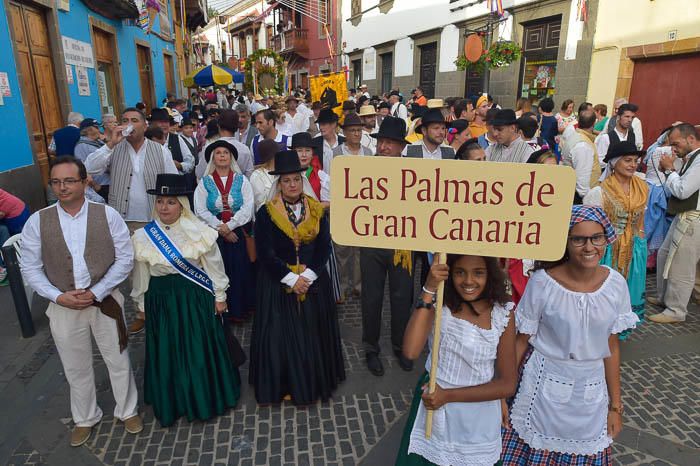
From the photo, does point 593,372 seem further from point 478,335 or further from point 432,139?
point 432,139

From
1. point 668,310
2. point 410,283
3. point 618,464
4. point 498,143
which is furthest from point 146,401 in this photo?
point 668,310

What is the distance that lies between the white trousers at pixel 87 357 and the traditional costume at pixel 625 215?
159 inches

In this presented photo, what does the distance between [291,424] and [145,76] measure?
16643 millimetres

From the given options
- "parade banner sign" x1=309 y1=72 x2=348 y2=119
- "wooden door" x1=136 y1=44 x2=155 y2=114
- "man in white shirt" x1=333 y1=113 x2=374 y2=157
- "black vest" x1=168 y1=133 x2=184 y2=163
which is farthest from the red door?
"wooden door" x1=136 y1=44 x2=155 y2=114

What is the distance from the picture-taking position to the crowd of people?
2221 mm

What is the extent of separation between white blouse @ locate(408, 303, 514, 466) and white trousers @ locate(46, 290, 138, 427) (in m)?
2.34

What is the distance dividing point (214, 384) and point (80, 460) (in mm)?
960

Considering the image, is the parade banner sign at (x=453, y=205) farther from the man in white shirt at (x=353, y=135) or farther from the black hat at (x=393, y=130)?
the man in white shirt at (x=353, y=135)

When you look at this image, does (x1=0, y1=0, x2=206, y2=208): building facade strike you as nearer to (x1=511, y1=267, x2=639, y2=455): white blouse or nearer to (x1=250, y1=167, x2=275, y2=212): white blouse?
(x1=250, y1=167, x2=275, y2=212): white blouse

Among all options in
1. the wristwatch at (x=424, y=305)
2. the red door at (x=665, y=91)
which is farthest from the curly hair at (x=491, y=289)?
the red door at (x=665, y=91)

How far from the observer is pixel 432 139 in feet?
16.6

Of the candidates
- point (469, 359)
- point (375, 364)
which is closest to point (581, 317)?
point (469, 359)

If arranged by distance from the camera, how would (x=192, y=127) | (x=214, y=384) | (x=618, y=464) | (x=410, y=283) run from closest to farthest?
(x=618, y=464), (x=214, y=384), (x=410, y=283), (x=192, y=127)

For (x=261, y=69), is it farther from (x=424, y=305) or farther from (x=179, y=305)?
(x=424, y=305)
